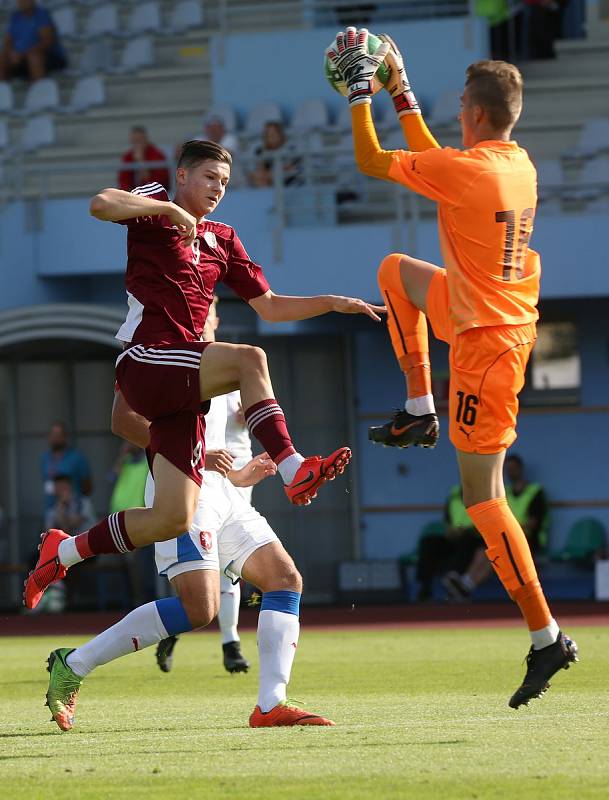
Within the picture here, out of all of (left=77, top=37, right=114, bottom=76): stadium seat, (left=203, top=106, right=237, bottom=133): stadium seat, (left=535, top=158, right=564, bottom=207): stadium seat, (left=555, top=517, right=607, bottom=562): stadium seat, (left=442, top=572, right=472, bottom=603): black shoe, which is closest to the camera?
(left=535, top=158, right=564, bottom=207): stadium seat

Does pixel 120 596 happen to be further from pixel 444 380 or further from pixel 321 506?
pixel 444 380

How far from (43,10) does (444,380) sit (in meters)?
8.36

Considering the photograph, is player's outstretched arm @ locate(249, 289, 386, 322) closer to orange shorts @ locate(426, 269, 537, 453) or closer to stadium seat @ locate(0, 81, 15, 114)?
orange shorts @ locate(426, 269, 537, 453)

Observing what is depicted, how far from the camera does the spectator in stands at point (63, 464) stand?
19.7m

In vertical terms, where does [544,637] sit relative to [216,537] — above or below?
below

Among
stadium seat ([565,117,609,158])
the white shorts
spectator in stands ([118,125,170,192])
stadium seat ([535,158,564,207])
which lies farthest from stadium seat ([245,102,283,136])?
the white shorts

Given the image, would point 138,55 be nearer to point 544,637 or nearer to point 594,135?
point 594,135

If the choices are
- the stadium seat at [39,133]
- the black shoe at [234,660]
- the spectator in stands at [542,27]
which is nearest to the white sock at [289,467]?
the black shoe at [234,660]

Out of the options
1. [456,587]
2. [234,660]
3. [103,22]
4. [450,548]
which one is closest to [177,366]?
[234,660]

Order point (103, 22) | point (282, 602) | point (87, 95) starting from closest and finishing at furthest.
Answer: point (282, 602), point (87, 95), point (103, 22)

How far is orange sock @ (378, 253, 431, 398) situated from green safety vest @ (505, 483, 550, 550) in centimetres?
1182

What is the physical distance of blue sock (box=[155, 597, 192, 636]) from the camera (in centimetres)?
732

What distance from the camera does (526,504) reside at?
1916 centimetres

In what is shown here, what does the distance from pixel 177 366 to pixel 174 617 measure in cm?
126
